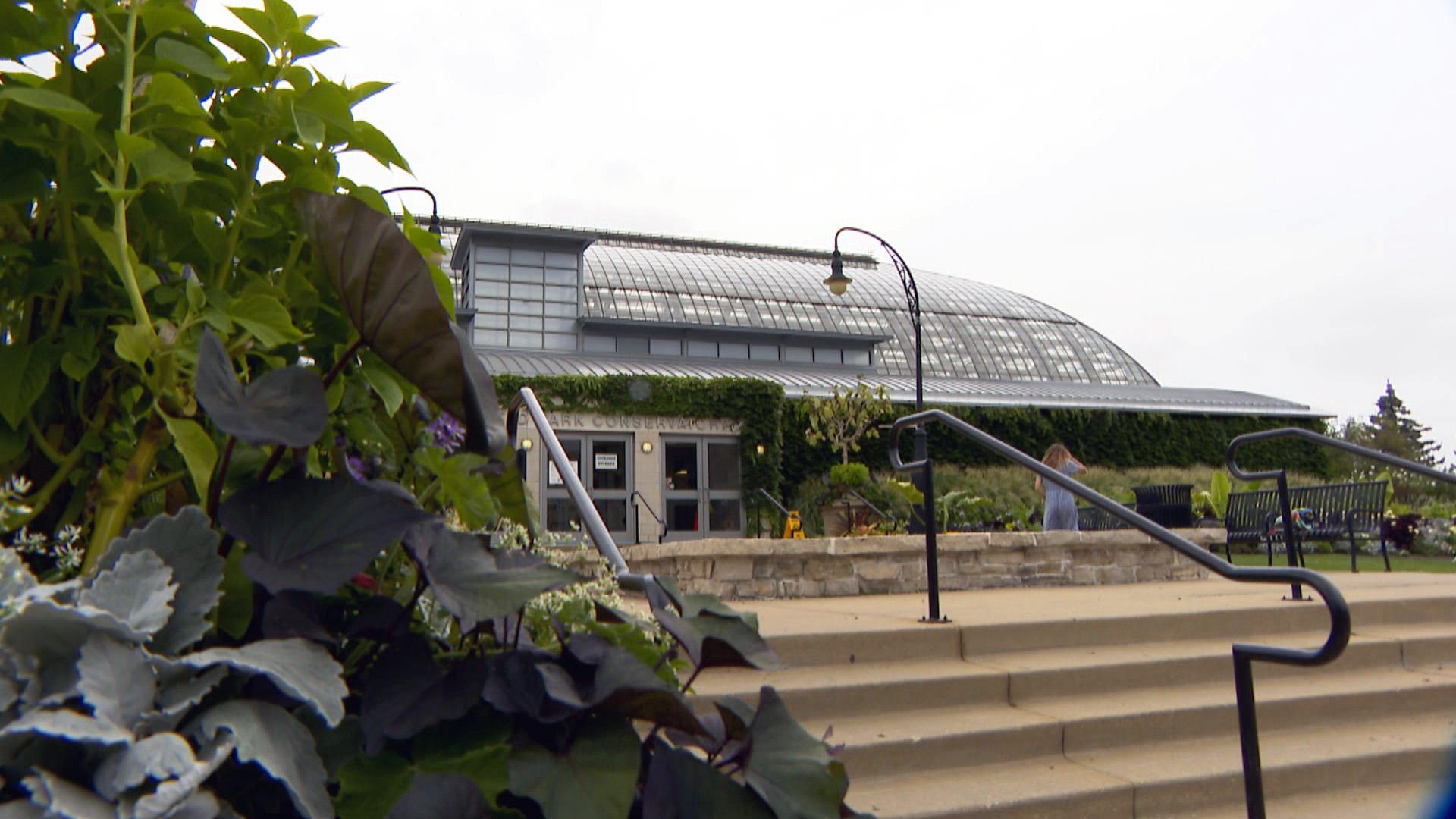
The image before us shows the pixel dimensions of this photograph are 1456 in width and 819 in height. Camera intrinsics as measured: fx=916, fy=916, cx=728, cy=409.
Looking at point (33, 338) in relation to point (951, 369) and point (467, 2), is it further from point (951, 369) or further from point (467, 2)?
point (951, 369)

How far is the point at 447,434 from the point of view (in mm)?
1948

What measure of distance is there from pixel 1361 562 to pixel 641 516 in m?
10.5

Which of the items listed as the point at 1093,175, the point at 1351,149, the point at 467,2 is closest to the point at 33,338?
the point at 467,2

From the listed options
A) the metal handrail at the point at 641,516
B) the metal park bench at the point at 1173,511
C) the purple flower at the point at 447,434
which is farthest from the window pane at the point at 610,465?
the purple flower at the point at 447,434

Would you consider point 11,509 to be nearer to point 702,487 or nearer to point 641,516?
point 641,516

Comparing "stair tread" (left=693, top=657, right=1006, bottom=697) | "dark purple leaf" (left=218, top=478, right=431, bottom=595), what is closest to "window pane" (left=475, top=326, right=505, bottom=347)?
"stair tread" (left=693, top=657, right=1006, bottom=697)

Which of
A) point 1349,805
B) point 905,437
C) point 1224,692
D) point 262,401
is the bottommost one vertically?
point 1349,805

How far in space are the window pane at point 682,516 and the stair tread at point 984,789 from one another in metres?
13.7

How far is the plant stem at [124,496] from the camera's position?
1.15 metres

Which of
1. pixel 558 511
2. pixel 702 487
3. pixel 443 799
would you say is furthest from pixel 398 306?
pixel 702 487

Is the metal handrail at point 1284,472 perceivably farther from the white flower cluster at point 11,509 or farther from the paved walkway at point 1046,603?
the white flower cluster at point 11,509

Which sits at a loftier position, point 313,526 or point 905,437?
point 905,437

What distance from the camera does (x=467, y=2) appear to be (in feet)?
5.93

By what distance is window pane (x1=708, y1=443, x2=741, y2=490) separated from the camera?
17.0 m
